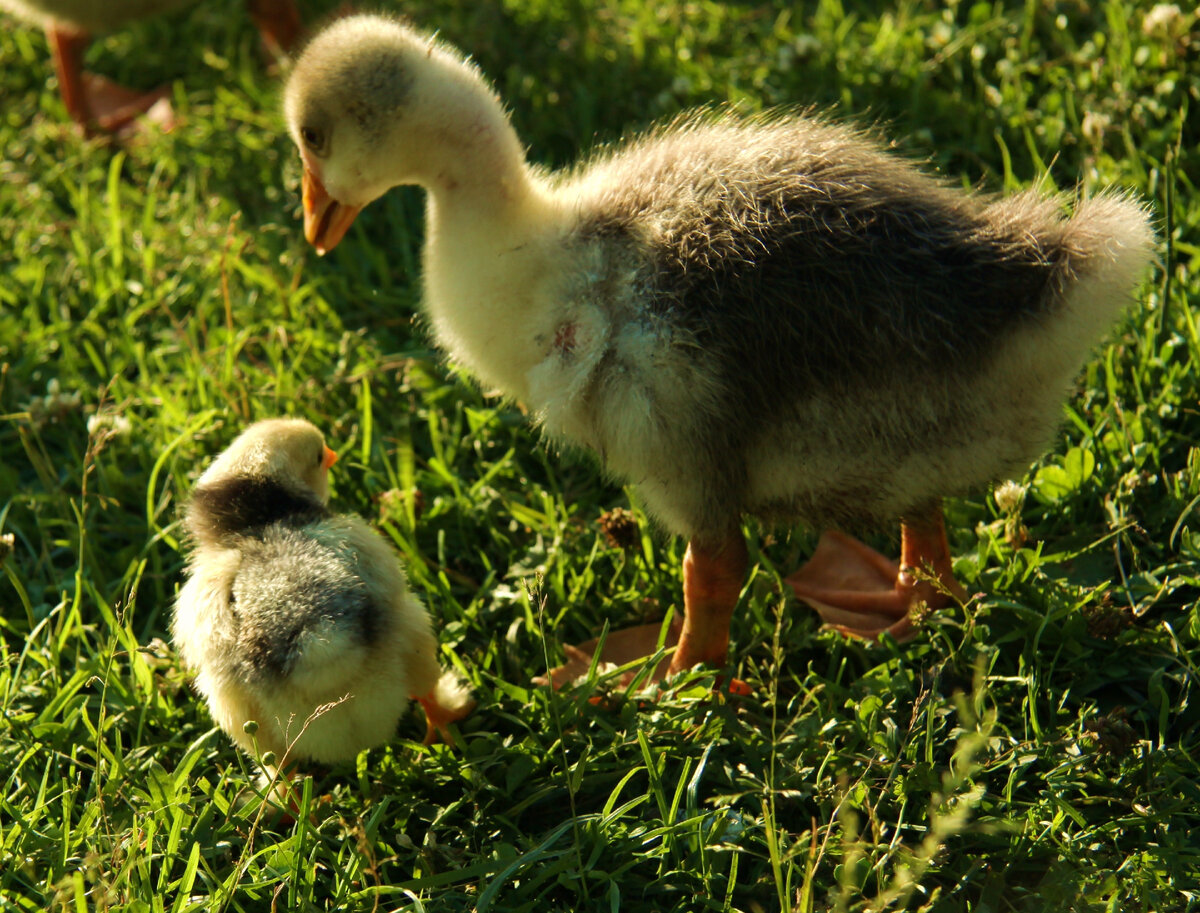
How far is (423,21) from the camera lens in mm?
5234

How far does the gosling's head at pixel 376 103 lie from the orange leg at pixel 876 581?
1519 mm

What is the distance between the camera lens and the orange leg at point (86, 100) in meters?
5.01

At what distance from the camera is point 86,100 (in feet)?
16.8

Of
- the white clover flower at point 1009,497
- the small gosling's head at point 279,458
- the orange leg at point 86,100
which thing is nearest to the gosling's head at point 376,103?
the small gosling's head at point 279,458

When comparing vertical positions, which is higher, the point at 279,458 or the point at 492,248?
the point at 492,248

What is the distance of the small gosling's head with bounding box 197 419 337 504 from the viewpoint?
Result: 2.78 metres

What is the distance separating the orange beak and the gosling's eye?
0.31 ft

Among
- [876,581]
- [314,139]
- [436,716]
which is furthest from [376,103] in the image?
[876,581]

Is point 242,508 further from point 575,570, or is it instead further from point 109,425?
point 109,425

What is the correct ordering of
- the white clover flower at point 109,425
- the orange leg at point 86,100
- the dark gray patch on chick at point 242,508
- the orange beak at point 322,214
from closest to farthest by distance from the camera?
the dark gray patch on chick at point 242,508 < the orange beak at point 322,214 < the white clover flower at point 109,425 < the orange leg at point 86,100

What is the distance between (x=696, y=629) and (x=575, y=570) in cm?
48

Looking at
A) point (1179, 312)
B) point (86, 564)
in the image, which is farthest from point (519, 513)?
point (1179, 312)

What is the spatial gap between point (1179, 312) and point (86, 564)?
10.9 feet

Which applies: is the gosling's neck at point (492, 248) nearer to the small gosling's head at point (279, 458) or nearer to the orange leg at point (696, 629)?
the small gosling's head at point (279, 458)
